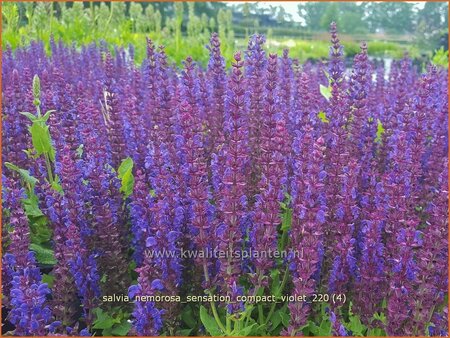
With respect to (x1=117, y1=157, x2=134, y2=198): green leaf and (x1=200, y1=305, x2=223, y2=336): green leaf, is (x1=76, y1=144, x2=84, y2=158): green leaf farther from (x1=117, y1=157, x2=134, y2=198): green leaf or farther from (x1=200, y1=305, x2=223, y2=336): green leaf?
(x1=200, y1=305, x2=223, y2=336): green leaf

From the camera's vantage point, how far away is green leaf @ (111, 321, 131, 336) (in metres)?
2.57

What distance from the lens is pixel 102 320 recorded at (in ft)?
8.27

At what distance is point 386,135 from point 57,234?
1.92m

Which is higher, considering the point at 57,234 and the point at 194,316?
the point at 57,234

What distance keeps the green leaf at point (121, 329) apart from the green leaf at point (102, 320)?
6cm

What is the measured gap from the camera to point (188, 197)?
2350 mm

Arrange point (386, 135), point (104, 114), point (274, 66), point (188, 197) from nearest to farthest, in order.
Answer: point (188, 197) → point (274, 66) → point (386, 135) → point (104, 114)

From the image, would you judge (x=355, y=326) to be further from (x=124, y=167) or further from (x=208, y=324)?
(x=124, y=167)

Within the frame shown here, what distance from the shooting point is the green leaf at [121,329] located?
2.57 m

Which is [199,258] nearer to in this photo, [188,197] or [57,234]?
[188,197]

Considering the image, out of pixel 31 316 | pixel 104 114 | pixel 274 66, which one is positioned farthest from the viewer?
pixel 104 114

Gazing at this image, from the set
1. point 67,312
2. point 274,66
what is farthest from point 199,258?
point 274,66

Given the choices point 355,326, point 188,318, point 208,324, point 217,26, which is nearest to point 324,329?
point 355,326

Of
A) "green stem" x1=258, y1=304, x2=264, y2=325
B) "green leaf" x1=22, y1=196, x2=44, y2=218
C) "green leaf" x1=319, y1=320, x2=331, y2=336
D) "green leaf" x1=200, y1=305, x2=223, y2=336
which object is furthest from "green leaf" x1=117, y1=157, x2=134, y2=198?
"green leaf" x1=319, y1=320, x2=331, y2=336
